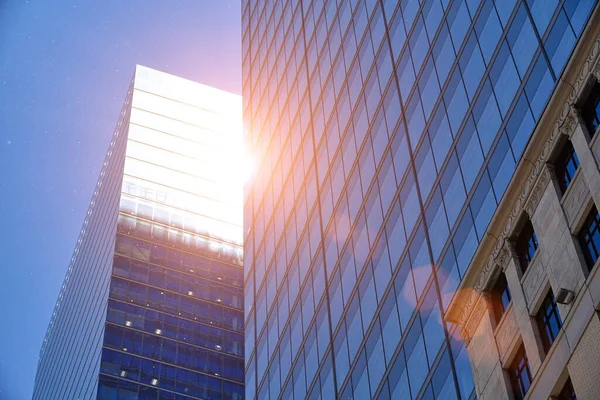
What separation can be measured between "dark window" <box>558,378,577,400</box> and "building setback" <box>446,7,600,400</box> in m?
0.02

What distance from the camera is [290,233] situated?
57500 millimetres

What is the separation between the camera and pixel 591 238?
2567 centimetres

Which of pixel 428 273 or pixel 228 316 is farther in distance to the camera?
pixel 228 316

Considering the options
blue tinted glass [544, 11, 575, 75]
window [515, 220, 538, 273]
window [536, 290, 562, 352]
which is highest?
blue tinted glass [544, 11, 575, 75]

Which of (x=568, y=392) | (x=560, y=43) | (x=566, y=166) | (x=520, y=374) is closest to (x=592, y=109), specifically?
(x=566, y=166)

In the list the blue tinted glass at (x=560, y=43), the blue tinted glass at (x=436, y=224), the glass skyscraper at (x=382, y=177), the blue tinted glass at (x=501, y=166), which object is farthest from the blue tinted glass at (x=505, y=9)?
the blue tinted glass at (x=436, y=224)

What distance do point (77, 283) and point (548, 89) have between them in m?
110

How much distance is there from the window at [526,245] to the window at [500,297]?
91 centimetres

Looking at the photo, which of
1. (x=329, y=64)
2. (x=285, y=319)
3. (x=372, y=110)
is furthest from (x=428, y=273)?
(x=329, y=64)

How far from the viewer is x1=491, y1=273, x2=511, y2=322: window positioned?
2925cm

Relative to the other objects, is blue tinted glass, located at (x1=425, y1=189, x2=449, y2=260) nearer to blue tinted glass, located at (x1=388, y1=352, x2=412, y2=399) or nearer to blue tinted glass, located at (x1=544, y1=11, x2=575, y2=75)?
blue tinted glass, located at (x1=388, y1=352, x2=412, y2=399)

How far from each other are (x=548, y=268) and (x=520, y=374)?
9.13ft

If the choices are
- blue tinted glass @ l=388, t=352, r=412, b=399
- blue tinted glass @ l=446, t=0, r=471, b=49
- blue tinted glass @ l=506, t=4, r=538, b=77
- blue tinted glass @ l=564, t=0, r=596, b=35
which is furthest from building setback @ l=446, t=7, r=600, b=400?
blue tinted glass @ l=446, t=0, r=471, b=49

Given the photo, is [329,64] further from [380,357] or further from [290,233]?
[380,357]
